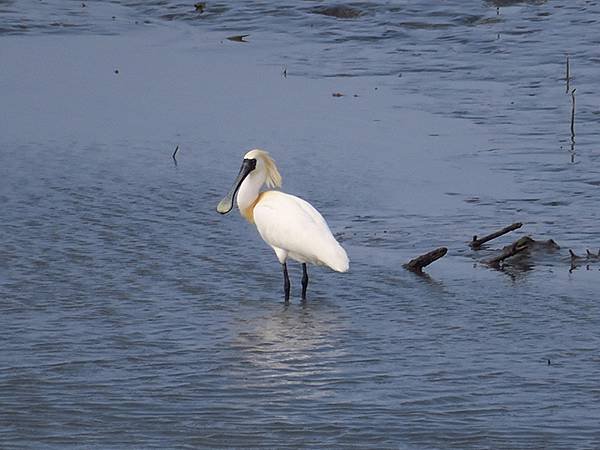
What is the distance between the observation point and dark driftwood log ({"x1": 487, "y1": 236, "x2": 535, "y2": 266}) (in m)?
9.93

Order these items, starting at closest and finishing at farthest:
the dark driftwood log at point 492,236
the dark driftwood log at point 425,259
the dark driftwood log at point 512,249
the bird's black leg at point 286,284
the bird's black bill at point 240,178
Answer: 1. the bird's black leg at point 286,284
2. the dark driftwood log at point 425,259
3. the dark driftwood log at point 512,249
4. the dark driftwood log at point 492,236
5. the bird's black bill at point 240,178

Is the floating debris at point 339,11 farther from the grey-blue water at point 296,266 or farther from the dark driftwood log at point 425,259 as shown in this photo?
the dark driftwood log at point 425,259

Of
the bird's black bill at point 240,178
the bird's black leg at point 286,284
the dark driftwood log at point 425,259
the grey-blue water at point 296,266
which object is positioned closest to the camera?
the grey-blue water at point 296,266

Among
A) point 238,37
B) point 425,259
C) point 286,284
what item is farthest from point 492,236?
point 238,37

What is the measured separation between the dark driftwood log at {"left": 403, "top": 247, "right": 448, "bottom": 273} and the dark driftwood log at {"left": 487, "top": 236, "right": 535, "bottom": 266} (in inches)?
13.9

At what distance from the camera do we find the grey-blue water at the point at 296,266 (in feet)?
23.1

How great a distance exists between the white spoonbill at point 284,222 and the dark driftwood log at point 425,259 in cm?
65

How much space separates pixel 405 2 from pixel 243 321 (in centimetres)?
1545

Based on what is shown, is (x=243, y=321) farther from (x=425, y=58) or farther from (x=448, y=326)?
(x=425, y=58)

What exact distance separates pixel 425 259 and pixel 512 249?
2.02 ft

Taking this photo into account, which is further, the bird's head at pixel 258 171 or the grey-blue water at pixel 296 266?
the bird's head at pixel 258 171

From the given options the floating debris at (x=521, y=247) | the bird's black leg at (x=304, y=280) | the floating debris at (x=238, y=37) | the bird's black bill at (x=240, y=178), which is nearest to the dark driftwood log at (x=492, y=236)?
the floating debris at (x=521, y=247)

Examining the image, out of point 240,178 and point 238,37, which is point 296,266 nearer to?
point 240,178

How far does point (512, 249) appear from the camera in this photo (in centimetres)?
1000
